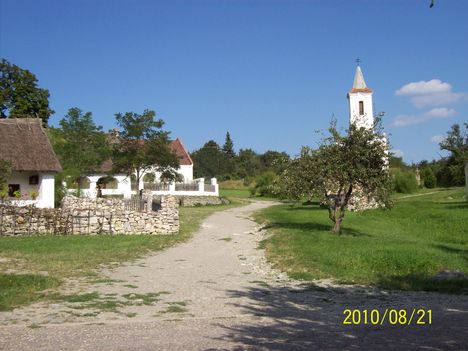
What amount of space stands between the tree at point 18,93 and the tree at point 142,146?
9972mm

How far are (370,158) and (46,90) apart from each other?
37835mm

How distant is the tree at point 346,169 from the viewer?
65.8 feet

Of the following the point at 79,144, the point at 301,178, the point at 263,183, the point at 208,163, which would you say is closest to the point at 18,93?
the point at 79,144

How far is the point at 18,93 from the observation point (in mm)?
45688

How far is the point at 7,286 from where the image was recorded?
10469mm

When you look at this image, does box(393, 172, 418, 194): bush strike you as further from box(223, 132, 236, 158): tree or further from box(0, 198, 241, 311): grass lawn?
box(223, 132, 236, 158): tree

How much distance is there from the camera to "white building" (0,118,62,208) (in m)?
32.6

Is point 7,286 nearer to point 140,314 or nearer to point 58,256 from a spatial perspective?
point 140,314

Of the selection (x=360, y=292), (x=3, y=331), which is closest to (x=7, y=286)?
(x=3, y=331)

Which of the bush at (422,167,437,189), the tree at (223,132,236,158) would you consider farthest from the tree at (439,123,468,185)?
the tree at (223,132,236,158)

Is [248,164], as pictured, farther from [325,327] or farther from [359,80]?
[325,327]

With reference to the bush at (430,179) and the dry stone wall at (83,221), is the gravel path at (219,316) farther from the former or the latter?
the bush at (430,179)

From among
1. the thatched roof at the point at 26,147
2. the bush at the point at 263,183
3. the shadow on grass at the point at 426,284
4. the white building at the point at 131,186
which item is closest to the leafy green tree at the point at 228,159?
the bush at the point at 263,183

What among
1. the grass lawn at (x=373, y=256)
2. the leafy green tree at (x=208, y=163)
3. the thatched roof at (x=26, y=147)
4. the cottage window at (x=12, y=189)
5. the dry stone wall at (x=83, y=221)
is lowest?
the grass lawn at (x=373, y=256)
